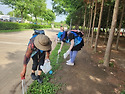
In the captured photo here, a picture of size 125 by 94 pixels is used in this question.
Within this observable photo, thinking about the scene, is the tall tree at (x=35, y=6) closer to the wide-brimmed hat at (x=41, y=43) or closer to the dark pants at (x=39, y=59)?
the dark pants at (x=39, y=59)

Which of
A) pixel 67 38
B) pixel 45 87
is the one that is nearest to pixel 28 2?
pixel 67 38

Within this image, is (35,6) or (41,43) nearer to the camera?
(41,43)

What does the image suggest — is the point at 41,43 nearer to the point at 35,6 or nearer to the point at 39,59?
the point at 39,59

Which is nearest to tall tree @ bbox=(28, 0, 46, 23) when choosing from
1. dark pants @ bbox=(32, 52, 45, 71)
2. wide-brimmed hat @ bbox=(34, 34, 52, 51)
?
dark pants @ bbox=(32, 52, 45, 71)

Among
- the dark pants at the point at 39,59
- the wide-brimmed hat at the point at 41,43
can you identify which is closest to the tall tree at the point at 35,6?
the dark pants at the point at 39,59

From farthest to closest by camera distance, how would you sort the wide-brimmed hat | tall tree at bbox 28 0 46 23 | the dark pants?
tall tree at bbox 28 0 46 23 → the dark pants → the wide-brimmed hat

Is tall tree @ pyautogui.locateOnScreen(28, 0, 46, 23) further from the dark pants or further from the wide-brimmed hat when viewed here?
the wide-brimmed hat

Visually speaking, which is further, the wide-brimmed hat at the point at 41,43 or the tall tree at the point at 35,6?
the tall tree at the point at 35,6

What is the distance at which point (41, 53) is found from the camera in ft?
9.01

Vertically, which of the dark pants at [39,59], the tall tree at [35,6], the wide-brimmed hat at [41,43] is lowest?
the dark pants at [39,59]

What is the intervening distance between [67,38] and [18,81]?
2.31 meters

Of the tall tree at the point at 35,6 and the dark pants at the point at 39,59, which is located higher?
the tall tree at the point at 35,6

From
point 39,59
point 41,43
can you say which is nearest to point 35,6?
point 39,59

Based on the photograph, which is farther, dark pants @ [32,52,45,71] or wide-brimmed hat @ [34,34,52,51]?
dark pants @ [32,52,45,71]
